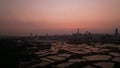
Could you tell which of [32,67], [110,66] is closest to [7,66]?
[32,67]

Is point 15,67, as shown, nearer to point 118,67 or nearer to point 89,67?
point 89,67

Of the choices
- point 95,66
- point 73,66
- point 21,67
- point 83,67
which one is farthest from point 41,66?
point 95,66

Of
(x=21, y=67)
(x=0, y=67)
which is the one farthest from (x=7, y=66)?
(x=21, y=67)

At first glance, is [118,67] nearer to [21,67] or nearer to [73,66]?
[73,66]

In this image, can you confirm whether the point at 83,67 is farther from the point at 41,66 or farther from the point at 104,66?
the point at 41,66

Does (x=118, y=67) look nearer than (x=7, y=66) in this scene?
Yes

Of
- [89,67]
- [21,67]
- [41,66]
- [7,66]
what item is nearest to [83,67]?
[89,67]
